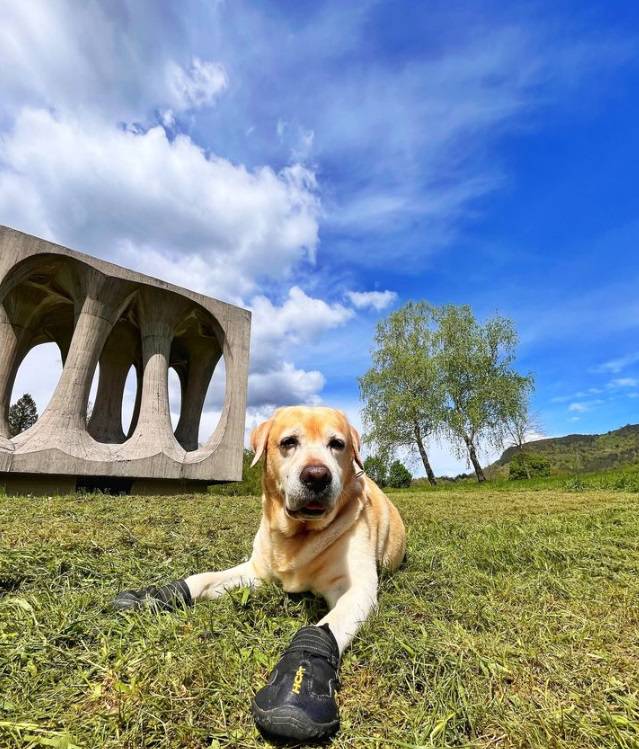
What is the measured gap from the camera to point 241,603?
2324 mm

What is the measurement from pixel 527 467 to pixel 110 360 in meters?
22.6

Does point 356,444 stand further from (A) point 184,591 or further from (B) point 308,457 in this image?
(A) point 184,591

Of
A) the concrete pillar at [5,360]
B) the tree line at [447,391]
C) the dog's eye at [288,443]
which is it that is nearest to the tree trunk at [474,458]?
the tree line at [447,391]

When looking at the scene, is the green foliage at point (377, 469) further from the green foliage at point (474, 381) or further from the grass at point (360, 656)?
the grass at point (360, 656)

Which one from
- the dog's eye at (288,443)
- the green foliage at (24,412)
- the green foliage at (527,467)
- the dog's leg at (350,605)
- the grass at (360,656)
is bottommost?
the grass at (360,656)

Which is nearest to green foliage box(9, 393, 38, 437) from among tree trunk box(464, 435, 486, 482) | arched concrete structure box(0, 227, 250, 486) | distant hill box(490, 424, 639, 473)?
arched concrete structure box(0, 227, 250, 486)

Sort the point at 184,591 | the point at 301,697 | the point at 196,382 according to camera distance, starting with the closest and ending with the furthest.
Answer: the point at 301,697 → the point at 184,591 → the point at 196,382

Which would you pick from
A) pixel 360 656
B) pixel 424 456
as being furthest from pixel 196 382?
pixel 424 456

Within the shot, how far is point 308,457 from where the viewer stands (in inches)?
86.3

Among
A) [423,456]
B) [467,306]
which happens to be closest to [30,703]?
[423,456]

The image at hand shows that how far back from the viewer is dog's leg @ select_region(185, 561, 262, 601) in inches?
95.7

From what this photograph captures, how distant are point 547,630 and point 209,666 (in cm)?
158

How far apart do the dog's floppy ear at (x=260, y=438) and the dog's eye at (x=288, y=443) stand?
229 millimetres

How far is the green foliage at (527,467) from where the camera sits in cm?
2425
